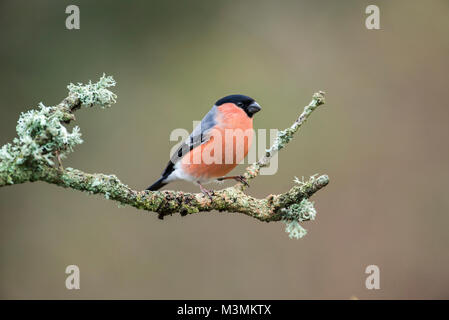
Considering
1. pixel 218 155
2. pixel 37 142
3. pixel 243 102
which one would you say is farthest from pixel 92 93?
pixel 243 102

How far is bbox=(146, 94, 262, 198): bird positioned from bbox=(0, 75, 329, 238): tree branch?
0.23 meters

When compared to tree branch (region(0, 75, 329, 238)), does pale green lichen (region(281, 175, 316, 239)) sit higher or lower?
lower

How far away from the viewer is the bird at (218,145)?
2.18 metres

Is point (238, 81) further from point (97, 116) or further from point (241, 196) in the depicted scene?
point (241, 196)

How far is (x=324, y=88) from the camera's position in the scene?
15.4 ft

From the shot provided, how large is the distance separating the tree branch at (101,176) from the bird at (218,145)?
0.76 feet

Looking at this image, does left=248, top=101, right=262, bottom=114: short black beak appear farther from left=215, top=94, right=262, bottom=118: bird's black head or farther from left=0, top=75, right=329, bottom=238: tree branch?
left=0, top=75, right=329, bottom=238: tree branch

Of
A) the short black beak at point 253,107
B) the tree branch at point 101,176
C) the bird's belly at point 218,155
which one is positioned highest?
the short black beak at point 253,107

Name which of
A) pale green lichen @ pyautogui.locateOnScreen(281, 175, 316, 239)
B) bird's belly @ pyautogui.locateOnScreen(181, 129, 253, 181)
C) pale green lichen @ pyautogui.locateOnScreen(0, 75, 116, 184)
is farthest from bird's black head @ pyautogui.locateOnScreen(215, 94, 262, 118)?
pale green lichen @ pyautogui.locateOnScreen(0, 75, 116, 184)

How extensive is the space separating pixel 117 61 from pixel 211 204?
3.51 meters

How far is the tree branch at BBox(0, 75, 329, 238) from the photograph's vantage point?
1.38m

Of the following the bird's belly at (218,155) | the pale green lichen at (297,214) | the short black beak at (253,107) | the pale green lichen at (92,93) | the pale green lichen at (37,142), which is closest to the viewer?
the pale green lichen at (37,142)

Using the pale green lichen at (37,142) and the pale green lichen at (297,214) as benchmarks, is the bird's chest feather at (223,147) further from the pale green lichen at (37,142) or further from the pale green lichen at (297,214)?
the pale green lichen at (37,142)

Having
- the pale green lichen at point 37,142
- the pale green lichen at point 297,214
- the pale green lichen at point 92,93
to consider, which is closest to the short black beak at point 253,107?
the pale green lichen at point 297,214
